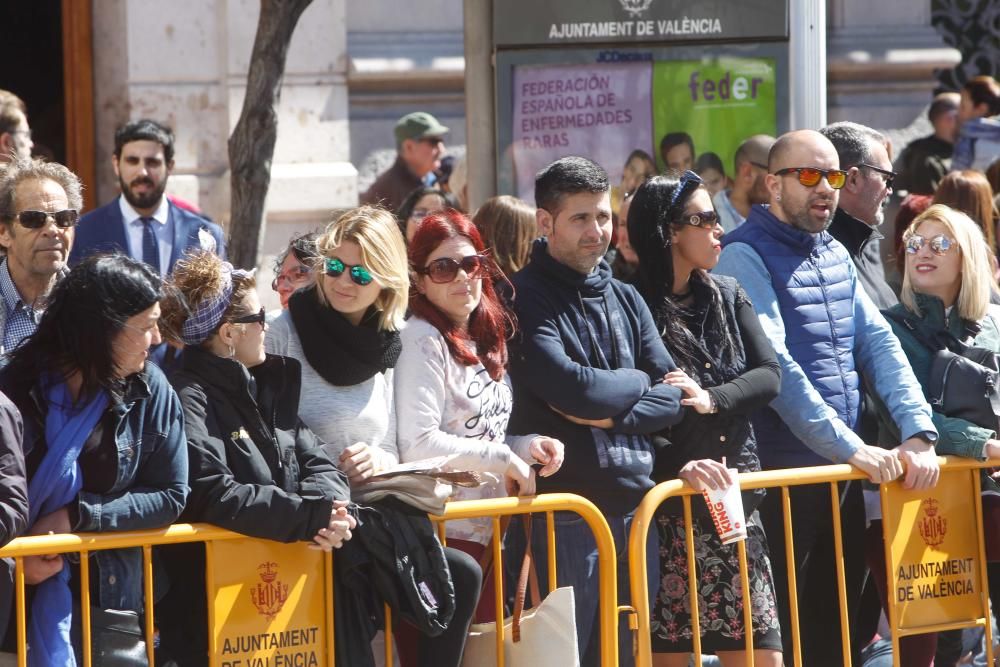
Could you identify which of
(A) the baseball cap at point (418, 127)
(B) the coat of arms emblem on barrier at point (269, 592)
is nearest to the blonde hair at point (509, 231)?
(B) the coat of arms emblem on barrier at point (269, 592)

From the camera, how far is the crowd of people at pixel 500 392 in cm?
408

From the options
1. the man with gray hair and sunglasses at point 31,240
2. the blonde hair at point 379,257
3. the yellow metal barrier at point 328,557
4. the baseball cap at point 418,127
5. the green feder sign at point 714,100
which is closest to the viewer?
the yellow metal barrier at point 328,557

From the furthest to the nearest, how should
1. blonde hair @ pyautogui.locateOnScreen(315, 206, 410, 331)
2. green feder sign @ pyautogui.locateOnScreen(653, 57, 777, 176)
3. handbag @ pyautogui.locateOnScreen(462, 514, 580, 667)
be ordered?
green feder sign @ pyautogui.locateOnScreen(653, 57, 777, 176)
blonde hair @ pyautogui.locateOnScreen(315, 206, 410, 331)
handbag @ pyautogui.locateOnScreen(462, 514, 580, 667)

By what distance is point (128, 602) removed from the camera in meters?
4.12

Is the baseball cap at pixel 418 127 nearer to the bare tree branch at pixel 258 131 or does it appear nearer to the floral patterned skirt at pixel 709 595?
the bare tree branch at pixel 258 131

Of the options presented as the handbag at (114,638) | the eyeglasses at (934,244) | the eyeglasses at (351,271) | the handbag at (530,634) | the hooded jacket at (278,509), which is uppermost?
the eyeglasses at (934,244)

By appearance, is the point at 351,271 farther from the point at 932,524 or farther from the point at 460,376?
the point at 932,524

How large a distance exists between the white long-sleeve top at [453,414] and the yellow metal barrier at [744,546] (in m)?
0.43

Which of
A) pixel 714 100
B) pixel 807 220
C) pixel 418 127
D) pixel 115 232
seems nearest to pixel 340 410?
pixel 807 220

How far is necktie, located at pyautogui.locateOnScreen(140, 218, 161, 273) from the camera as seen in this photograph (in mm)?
6488

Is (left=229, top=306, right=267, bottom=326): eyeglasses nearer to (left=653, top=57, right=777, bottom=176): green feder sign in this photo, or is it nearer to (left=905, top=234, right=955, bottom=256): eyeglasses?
(left=905, top=234, right=955, bottom=256): eyeglasses

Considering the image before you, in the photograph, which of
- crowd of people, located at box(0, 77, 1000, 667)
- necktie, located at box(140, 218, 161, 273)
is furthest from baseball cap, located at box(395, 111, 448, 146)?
crowd of people, located at box(0, 77, 1000, 667)

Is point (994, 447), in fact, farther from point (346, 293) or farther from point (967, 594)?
point (346, 293)

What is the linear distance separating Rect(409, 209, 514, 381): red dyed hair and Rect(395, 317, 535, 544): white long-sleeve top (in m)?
0.03
